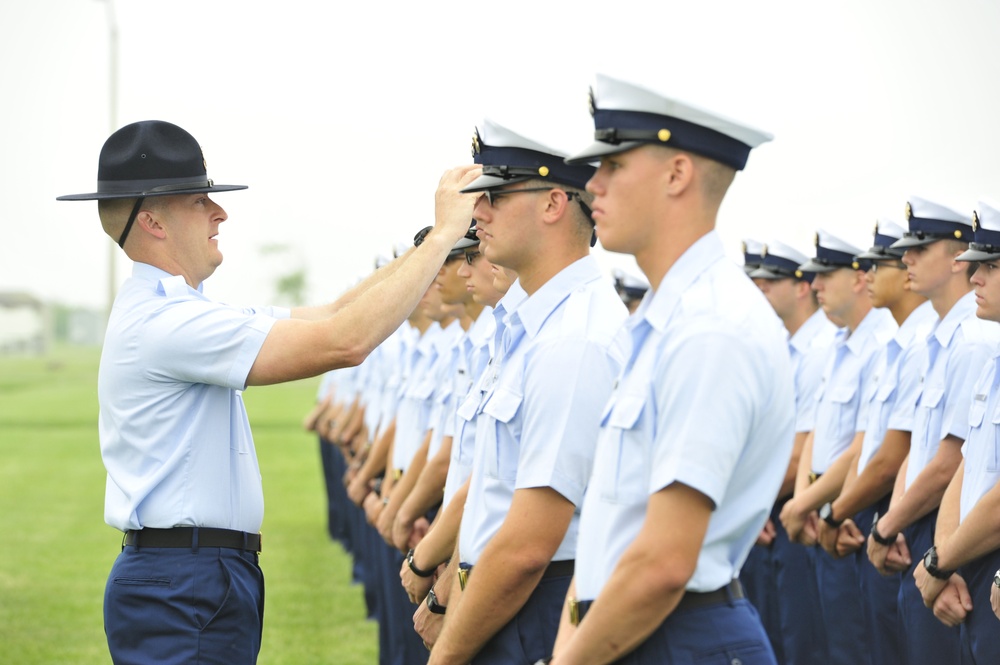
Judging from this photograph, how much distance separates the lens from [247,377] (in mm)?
3779

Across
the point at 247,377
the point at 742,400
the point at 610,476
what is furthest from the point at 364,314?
the point at 742,400

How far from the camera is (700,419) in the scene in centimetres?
244

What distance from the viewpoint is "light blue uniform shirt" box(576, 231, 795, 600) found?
8.03 feet

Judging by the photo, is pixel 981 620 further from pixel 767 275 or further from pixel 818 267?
pixel 767 275

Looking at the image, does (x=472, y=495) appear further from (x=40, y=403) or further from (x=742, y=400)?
(x=40, y=403)

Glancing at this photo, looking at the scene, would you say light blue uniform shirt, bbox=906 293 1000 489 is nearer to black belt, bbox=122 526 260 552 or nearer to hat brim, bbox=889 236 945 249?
hat brim, bbox=889 236 945 249

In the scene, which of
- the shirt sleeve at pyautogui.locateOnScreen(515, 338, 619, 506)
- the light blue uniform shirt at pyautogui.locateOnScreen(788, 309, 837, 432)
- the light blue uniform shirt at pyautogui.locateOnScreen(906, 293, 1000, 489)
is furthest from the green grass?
the shirt sleeve at pyautogui.locateOnScreen(515, 338, 619, 506)

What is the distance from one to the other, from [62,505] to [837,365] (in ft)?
45.8

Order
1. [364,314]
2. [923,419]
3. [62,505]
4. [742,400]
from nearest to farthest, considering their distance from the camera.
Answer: [742,400] < [364,314] < [923,419] < [62,505]

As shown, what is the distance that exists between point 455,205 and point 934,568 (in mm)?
2332

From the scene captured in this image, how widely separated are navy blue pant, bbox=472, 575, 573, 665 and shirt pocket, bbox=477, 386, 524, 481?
12.4 inches

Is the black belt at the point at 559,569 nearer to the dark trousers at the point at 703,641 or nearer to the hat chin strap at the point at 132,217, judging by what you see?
the dark trousers at the point at 703,641

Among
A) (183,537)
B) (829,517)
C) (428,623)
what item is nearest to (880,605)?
(829,517)

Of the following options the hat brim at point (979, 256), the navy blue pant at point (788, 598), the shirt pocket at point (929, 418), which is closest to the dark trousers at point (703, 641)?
the hat brim at point (979, 256)
